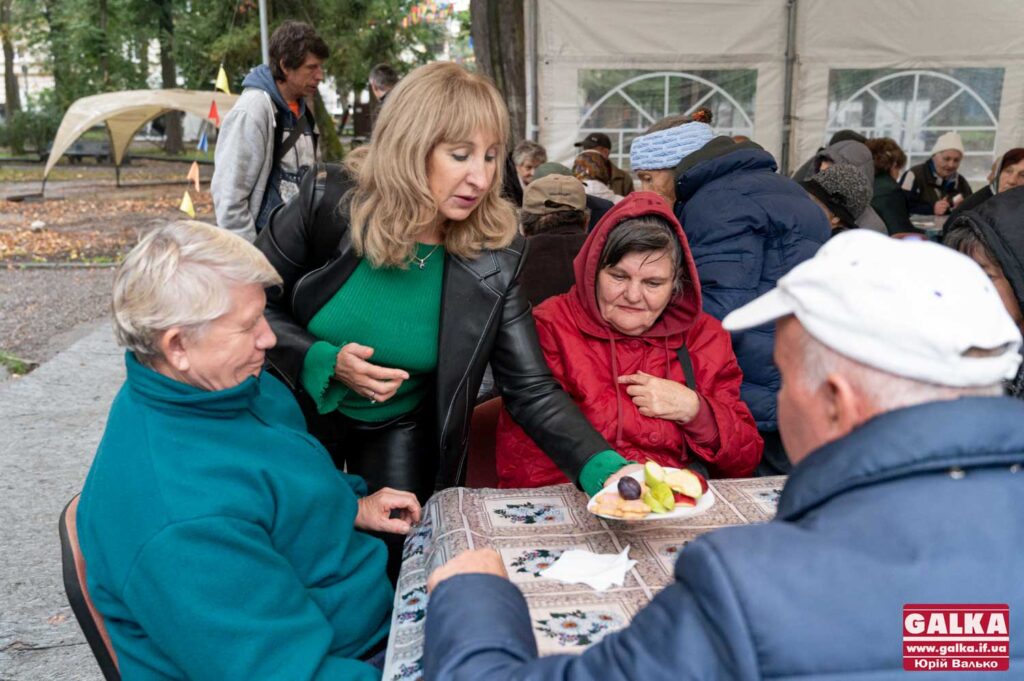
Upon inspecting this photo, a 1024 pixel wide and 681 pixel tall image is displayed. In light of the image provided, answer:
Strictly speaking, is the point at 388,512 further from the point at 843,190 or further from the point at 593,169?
the point at 593,169

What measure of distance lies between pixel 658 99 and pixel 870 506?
24.5 ft

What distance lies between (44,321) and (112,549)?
7500 millimetres

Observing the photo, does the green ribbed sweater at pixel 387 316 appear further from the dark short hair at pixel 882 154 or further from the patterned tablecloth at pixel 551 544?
the dark short hair at pixel 882 154

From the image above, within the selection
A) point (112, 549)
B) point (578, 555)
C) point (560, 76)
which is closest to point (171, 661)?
point (112, 549)

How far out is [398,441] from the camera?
2617 millimetres

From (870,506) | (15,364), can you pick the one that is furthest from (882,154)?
(15,364)

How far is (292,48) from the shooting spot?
14.7 feet

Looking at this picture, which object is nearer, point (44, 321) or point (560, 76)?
point (560, 76)

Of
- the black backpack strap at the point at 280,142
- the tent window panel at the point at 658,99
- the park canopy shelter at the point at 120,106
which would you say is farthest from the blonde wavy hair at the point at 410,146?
the park canopy shelter at the point at 120,106

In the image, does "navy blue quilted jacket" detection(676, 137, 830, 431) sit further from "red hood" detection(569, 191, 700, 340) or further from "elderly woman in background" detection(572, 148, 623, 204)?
"elderly woman in background" detection(572, 148, 623, 204)

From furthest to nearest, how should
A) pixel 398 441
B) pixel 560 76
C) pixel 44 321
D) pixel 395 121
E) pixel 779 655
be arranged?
pixel 44 321 → pixel 560 76 → pixel 398 441 → pixel 395 121 → pixel 779 655

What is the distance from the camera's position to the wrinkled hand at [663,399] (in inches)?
97.7

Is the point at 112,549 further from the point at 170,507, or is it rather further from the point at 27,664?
the point at 27,664

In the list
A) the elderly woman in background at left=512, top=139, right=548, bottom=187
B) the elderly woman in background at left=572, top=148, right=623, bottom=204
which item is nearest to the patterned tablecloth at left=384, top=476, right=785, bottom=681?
the elderly woman in background at left=572, top=148, right=623, bottom=204
